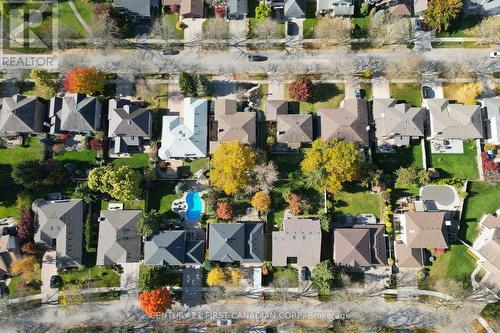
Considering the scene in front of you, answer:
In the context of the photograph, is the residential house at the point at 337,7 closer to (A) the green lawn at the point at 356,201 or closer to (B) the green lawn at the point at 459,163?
(B) the green lawn at the point at 459,163

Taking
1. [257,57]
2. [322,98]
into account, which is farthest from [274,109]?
[257,57]

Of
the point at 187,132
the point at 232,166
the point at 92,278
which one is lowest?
the point at 92,278

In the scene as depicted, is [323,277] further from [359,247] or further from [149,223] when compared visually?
[149,223]

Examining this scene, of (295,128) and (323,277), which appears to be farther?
(295,128)

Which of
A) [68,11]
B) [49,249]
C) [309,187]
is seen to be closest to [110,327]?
[49,249]

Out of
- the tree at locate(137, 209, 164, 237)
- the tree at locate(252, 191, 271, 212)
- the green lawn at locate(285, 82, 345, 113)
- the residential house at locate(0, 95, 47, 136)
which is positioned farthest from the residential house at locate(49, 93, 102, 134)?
the green lawn at locate(285, 82, 345, 113)

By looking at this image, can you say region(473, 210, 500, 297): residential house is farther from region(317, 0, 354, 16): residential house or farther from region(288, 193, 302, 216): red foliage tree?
region(317, 0, 354, 16): residential house
